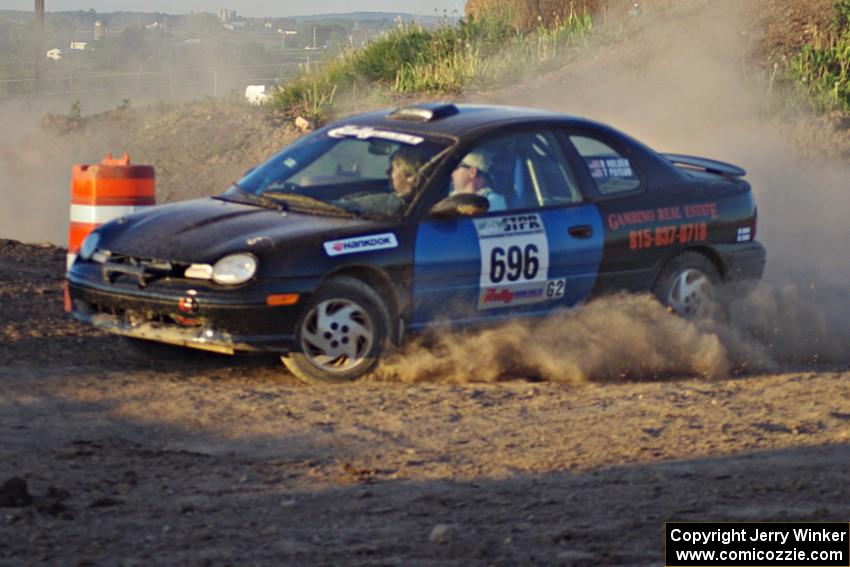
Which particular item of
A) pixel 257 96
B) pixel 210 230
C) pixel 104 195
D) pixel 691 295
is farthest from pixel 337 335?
pixel 257 96

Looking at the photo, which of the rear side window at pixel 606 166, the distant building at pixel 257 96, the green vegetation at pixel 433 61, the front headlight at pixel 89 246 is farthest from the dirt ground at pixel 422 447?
the distant building at pixel 257 96

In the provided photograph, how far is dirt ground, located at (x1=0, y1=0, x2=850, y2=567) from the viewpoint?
16.8ft

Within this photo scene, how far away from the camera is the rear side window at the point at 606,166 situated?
30.2 ft

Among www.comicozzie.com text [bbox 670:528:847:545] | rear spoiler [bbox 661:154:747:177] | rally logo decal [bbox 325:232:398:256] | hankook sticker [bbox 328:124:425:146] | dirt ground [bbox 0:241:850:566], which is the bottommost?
dirt ground [bbox 0:241:850:566]

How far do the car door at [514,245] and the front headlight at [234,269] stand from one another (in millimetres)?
970

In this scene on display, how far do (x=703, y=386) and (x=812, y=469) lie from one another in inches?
86.3

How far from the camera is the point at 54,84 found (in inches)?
1735

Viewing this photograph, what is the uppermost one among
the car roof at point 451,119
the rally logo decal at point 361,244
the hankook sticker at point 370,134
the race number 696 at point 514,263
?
the car roof at point 451,119

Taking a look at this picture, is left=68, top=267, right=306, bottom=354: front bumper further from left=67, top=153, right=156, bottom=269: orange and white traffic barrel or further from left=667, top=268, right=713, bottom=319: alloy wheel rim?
left=667, top=268, right=713, bottom=319: alloy wheel rim

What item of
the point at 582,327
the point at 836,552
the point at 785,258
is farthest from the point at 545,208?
the point at 785,258

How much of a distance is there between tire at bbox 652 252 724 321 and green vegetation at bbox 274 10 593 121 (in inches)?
375

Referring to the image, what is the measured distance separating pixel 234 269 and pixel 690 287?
3234 mm

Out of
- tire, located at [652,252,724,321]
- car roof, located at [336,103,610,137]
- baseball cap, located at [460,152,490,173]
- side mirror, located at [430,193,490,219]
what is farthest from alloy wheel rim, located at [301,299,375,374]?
tire, located at [652,252,724,321]

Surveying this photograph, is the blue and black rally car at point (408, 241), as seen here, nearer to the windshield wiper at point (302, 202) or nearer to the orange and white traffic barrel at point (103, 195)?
the windshield wiper at point (302, 202)
